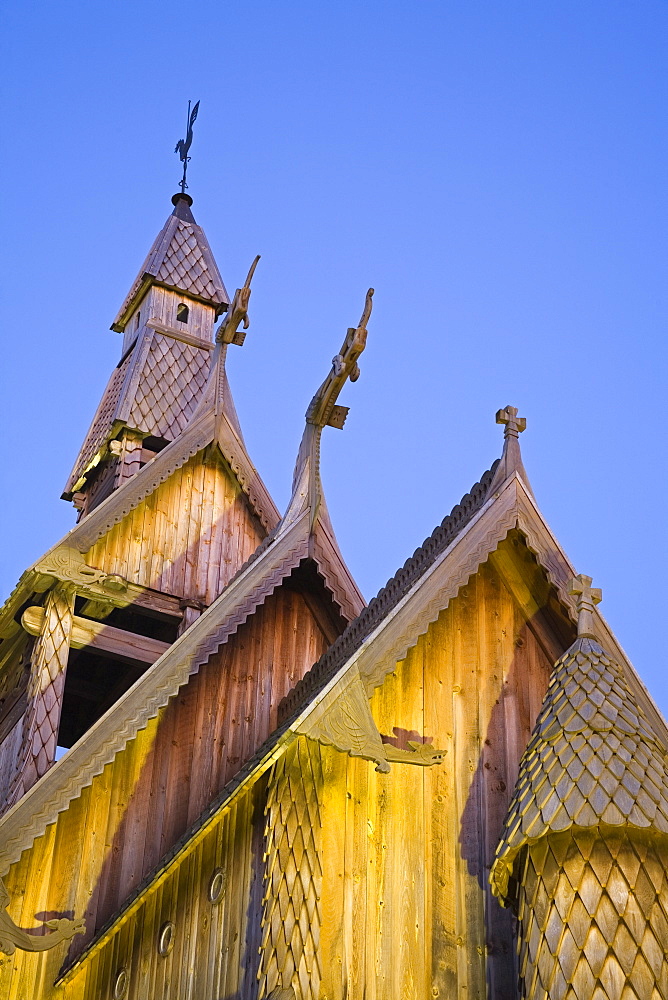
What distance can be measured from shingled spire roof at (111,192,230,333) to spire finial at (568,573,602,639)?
1265 cm

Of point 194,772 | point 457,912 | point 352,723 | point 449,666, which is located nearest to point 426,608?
point 449,666

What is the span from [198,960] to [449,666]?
2.96 m

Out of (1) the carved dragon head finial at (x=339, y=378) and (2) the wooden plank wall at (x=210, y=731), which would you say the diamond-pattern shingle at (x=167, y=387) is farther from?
(1) the carved dragon head finial at (x=339, y=378)

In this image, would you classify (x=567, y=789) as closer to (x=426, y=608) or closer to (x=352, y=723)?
(x=352, y=723)

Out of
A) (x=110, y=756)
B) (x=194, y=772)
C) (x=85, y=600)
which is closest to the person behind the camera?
(x=110, y=756)

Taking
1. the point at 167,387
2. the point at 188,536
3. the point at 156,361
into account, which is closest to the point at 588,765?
the point at 188,536

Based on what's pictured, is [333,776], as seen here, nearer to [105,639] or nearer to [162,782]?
[162,782]

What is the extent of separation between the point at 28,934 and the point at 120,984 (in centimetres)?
87

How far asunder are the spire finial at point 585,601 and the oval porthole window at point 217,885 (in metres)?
3.44

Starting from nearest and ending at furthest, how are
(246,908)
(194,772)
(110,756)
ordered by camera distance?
(246,908), (110,756), (194,772)

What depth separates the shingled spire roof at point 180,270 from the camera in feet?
72.4

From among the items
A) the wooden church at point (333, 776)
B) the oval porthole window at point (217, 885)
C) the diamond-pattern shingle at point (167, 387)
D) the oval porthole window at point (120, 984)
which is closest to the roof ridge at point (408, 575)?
the wooden church at point (333, 776)

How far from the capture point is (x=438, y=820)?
10625 mm

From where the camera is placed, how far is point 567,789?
9039mm
